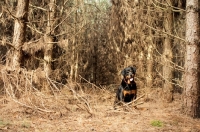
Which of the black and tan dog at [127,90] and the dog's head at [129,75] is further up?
the dog's head at [129,75]

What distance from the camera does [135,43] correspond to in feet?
50.2

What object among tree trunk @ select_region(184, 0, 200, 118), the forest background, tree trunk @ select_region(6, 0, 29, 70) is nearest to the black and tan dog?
the forest background

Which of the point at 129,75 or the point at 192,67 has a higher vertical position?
the point at 192,67

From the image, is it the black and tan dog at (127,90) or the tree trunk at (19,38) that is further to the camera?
the tree trunk at (19,38)

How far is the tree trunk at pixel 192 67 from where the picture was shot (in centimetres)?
694

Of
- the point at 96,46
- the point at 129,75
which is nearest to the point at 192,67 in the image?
the point at 129,75

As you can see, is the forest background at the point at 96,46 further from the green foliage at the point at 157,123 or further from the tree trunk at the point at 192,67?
the green foliage at the point at 157,123

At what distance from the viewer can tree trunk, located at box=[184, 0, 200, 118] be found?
6.94 meters

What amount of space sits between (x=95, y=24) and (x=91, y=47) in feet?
6.70

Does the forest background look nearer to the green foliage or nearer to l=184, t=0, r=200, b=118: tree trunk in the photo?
l=184, t=0, r=200, b=118: tree trunk

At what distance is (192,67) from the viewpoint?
22.8 feet

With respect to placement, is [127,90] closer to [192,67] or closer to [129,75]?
[129,75]

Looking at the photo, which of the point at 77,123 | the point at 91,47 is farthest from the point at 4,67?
the point at 91,47

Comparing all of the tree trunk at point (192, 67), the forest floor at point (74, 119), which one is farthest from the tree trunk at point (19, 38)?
the tree trunk at point (192, 67)
